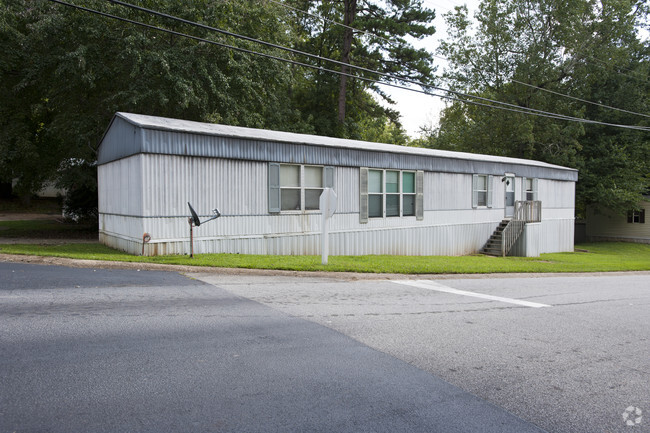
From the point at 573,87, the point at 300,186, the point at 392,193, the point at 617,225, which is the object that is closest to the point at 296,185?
the point at 300,186

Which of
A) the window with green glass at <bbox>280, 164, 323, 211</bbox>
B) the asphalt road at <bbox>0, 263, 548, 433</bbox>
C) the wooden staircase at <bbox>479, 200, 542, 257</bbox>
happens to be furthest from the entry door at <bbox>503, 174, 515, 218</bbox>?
the asphalt road at <bbox>0, 263, 548, 433</bbox>

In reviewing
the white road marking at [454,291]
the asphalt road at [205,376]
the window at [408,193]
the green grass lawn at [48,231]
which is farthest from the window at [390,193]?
the green grass lawn at [48,231]

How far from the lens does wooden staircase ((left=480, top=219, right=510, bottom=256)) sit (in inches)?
893

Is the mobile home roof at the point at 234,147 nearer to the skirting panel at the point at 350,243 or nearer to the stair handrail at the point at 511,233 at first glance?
the skirting panel at the point at 350,243

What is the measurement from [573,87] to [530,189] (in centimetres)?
1556

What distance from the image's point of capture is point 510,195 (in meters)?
24.4

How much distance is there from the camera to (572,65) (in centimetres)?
3456

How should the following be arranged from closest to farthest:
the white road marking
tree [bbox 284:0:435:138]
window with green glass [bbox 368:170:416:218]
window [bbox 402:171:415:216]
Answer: the white road marking
window with green glass [bbox 368:170:416:218]
window [bbox 402:171:415:216]
tree [bbox 284:0:435:138]

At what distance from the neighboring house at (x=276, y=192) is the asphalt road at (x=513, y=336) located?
3.64 m

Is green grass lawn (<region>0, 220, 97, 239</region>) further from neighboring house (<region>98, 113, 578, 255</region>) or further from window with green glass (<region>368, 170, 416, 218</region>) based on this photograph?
window with green glass (<region>368, 170, 416, 218</region>)

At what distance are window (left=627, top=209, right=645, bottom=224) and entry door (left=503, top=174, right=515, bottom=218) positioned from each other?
1834 centimetres

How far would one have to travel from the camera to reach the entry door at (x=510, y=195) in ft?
79.2

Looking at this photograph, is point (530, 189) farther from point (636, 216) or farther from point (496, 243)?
point (636, 216)

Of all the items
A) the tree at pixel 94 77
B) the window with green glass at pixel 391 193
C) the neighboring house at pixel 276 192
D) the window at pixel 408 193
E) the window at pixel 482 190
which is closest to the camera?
the neighboring house at pixel 276 192
